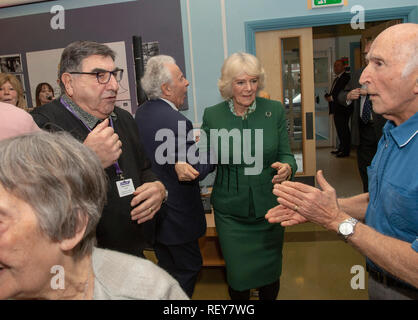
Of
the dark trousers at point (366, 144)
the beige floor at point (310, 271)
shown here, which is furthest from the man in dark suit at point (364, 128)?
the beige floor at point (310, 271)

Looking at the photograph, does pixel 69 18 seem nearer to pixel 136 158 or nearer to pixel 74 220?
pixel 136 158

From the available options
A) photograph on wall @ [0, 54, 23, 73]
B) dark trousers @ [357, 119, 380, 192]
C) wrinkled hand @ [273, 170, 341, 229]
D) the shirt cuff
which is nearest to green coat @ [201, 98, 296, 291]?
wrinkled hand @ [273, 170, 341, 229]

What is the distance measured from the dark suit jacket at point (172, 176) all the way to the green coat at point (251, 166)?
170 mm

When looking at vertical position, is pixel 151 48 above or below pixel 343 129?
above

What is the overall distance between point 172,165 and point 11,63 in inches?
150

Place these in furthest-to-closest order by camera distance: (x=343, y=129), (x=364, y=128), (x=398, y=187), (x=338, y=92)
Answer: (x=343, y=129) → (x=338, y=92) → (x=364, y=128) → (x=398, y=187)

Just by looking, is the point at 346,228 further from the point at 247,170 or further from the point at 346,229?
the point at 247,170

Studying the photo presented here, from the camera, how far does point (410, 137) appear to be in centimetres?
128

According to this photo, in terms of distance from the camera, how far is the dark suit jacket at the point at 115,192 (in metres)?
1.62

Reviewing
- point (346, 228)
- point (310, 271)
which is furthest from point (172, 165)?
point (310, 271)

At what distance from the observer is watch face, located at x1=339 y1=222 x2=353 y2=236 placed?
129cm

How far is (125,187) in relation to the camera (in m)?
1.72

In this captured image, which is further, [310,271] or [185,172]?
[310,271]

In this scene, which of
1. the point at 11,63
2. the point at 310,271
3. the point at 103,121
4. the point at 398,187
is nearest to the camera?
the point at 398,187
